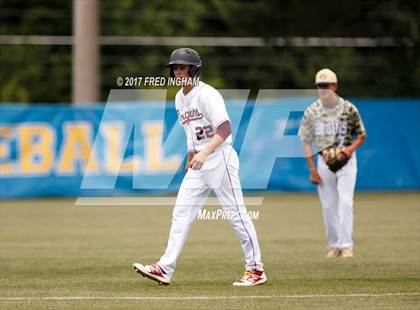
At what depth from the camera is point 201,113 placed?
10.3 m

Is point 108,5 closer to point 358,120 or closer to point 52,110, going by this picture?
point 52,110

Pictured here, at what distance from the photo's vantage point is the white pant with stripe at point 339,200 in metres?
13.3

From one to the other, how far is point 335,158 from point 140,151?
1048cm

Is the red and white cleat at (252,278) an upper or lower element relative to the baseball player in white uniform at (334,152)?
lower

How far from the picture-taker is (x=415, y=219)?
18.2 meters

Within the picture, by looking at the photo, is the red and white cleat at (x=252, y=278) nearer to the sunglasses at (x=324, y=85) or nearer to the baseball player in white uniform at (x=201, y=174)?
the baseball player in white uniform at (x=201, y=174)

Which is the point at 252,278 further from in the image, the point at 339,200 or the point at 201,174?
the point at 339,200

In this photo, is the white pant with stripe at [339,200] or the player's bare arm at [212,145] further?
the white pant with stripe at [339,200]

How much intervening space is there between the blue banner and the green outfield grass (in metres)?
1.78

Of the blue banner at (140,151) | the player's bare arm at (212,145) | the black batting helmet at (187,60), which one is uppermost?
the blue banner at (140,151)

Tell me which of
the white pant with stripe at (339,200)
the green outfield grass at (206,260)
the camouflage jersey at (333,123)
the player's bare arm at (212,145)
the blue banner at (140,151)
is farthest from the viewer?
the blue banner at (140,151)

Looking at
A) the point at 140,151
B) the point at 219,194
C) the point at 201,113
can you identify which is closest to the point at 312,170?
the point at 219,194

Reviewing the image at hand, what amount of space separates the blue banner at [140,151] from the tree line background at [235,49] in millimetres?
5097

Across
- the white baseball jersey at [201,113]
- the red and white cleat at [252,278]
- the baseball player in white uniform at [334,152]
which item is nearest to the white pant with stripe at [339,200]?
the baseball player in white uniform at [334,152]
